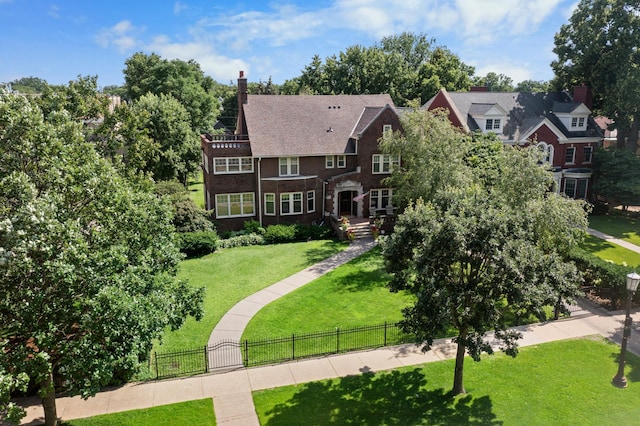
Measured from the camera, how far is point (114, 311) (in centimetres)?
1094

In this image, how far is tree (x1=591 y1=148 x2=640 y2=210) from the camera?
42422mm

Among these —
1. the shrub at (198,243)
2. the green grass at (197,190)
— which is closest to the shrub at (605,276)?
the shrub at (198,243)

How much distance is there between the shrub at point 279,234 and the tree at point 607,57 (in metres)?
32.1

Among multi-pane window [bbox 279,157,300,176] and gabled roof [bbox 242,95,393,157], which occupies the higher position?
gabled roof [bbox 242,95,393,157]

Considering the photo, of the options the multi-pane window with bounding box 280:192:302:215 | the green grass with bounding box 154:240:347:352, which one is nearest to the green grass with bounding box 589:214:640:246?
the green grass with bounding box 154:240:347:352

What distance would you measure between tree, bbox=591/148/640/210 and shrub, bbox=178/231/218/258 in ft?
122

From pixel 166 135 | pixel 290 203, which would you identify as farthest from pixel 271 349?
pixel 166 135

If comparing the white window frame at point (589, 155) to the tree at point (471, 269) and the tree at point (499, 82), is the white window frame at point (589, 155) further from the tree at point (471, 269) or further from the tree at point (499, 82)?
the tree at point (499, 82)

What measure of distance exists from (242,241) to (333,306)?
41.1 ft

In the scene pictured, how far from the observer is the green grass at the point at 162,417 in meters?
15.0

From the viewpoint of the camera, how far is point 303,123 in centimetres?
3941

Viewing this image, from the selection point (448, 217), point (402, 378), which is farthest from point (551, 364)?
point (448, 217)

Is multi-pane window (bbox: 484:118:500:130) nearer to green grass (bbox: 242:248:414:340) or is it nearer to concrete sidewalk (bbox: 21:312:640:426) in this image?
green grass (bbox: 242:248:414:340)

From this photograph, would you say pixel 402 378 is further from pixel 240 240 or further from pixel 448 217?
pixel 240 240
